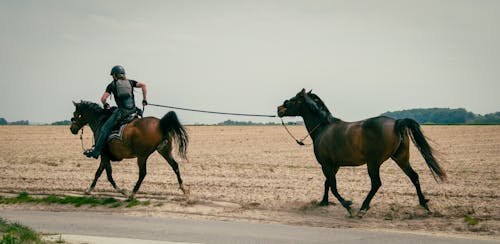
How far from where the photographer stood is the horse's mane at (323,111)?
41.0ft

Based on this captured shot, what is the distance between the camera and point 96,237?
938cm

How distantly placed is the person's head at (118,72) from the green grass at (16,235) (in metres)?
5.65

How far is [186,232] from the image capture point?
9.91m

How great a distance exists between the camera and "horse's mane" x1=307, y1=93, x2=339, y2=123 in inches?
492

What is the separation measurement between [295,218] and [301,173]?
8423mm

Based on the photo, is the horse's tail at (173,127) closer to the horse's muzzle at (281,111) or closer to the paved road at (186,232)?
the horse's muzzle at (281,111)

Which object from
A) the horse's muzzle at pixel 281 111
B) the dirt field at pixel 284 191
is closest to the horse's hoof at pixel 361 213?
the dirt field at pixel 284 191

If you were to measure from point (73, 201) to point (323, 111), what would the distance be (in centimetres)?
625

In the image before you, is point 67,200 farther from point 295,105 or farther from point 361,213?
point 361,213

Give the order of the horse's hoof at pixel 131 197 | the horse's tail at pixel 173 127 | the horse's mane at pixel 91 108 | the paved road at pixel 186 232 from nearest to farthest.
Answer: the paved road at pixel 186 232, the horse's hoof at pixel 131 197, the horse's tail at pixel 173 127, the horse's mane at pixel 91 108

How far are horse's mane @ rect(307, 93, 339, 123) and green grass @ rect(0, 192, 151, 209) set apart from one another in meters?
4.46

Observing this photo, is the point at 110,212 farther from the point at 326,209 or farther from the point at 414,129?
the point at 414,129

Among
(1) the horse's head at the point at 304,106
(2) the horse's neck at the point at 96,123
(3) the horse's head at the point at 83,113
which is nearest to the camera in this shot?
(1) the horse's head at the point at 304,106

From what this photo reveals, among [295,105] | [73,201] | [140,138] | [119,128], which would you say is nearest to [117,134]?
[119,128]
